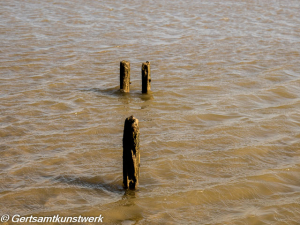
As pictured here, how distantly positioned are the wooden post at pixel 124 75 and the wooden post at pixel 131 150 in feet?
14.2

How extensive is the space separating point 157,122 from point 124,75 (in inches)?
74.5

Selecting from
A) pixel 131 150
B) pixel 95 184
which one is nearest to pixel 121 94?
pixel 95 184

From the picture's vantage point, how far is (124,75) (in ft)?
36.7

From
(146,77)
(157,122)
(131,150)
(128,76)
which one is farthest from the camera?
(128,76)

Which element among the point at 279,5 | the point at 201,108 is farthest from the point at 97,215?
the point at 279,5

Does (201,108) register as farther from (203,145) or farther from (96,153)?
(96,153)

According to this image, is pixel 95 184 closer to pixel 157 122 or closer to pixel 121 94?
pixel 157 122

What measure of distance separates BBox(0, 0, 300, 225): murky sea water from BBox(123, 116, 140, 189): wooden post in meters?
0.27

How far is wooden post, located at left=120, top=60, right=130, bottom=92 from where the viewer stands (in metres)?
10.9

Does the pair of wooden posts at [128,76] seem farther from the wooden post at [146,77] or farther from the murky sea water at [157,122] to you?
the murky sea water at [157,122]

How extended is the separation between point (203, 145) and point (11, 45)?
9.54 meters

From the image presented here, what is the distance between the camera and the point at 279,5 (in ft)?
84.7

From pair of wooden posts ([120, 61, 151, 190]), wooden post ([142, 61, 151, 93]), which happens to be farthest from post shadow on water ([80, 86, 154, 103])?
pair of wooden posts ([120, 61, 151, 190])

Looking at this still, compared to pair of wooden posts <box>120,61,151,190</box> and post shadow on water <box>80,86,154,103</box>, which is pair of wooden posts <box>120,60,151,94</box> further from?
pair of wooden posts <box>120,61,151,190</box>
